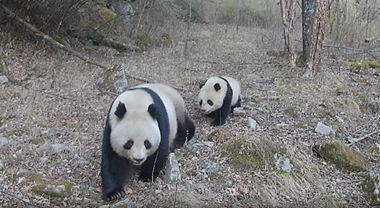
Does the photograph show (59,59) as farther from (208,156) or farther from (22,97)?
(208,156)

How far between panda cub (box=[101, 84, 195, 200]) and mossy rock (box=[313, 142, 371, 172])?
1882mm

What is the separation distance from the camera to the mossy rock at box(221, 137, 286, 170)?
496cm

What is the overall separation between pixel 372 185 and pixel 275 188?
90 cm

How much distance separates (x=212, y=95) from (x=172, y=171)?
7.52 ft

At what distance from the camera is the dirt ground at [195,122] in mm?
4402

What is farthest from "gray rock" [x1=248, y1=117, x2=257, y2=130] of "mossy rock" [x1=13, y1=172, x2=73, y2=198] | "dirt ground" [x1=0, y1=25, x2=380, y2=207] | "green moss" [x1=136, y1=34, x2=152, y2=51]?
"green moss" [x1=136, y1=34, x2=152, y2=51]

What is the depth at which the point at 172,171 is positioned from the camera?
15.0ft

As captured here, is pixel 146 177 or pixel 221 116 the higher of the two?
pixel 146 177

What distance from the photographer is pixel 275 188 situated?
4.62 metres

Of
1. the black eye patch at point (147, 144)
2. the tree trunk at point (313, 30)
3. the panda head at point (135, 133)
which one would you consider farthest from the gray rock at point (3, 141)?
the tree trunk at point (313, 30)

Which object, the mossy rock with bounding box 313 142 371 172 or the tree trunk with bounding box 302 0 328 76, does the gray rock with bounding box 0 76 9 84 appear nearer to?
the mossy rock with bounding box 313 142 371 172

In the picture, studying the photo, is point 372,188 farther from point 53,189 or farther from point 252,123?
point 53,189

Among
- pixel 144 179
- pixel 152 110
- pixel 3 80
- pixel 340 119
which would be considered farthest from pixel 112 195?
pixel 340 119

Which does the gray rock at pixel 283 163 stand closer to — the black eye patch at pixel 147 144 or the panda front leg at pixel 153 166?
the panda front leg at pixel 153 166
